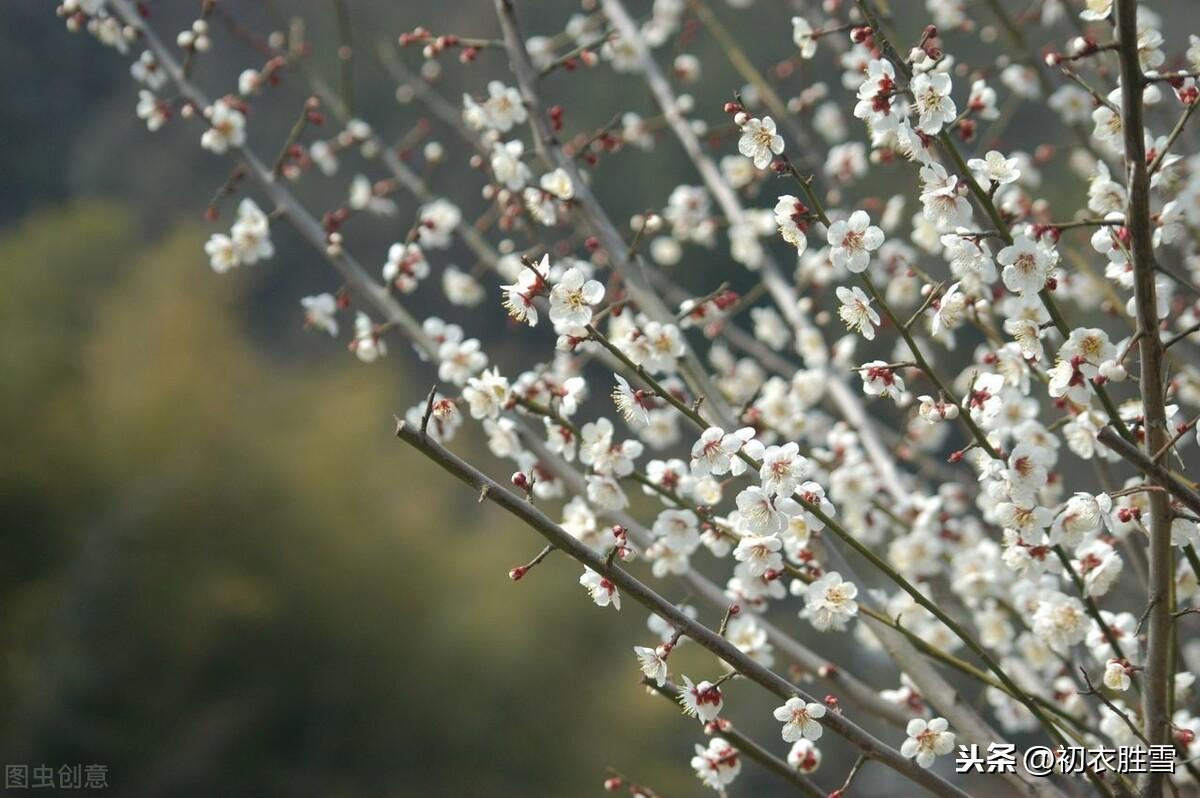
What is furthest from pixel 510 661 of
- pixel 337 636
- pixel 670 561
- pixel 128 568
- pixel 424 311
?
pixel 670 561

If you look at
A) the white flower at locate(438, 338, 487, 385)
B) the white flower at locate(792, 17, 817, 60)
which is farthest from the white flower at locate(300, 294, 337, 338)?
the white flower at locate(792, 17, 817, 60)

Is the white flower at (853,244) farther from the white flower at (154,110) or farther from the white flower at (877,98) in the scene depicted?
the white flower at (154,110)

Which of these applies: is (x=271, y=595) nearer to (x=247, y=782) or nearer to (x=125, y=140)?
(x=247, y=782)

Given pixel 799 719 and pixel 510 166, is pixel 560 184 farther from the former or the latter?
pixel 799 719

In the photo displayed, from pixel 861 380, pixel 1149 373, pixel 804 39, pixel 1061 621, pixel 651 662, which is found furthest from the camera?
pixel 861 380

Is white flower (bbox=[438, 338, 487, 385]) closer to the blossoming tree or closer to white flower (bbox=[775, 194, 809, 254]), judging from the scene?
the blossoming tree

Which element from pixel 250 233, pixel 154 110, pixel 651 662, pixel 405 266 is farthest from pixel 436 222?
pixel 651 662
